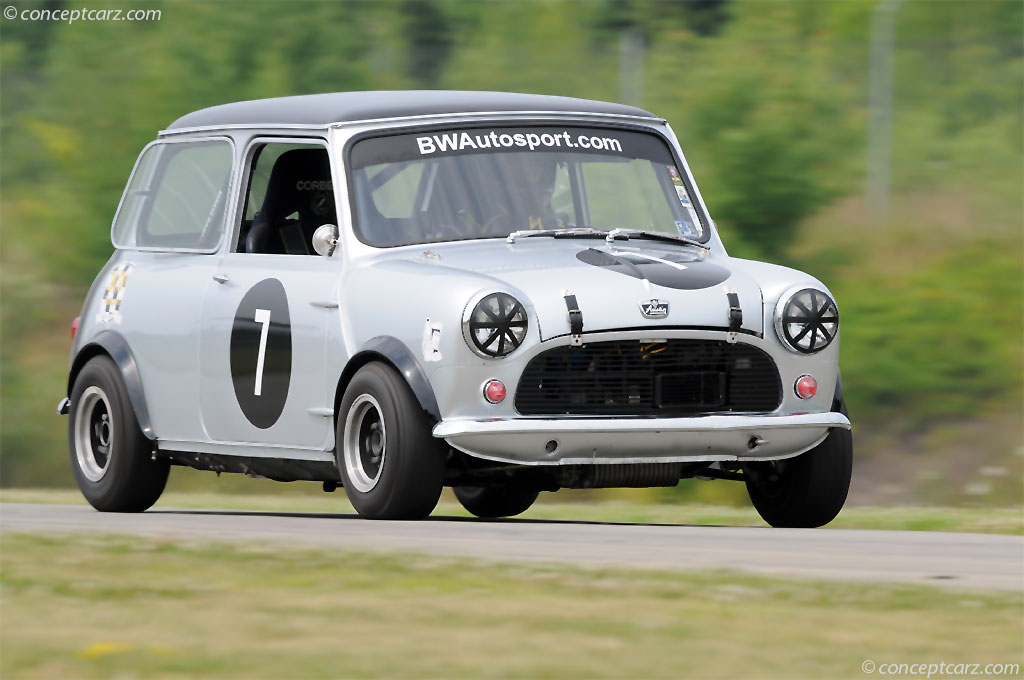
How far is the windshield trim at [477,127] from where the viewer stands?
9930mm

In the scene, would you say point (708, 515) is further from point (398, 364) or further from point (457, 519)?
point (398, 364)

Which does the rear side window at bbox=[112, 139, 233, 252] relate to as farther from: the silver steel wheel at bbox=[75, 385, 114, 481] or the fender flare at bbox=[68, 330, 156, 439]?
the silver steel wheel at bbox=[75, 385, 114, 481]

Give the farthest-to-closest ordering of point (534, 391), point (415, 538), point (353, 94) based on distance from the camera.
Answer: point (353, 94), point (534, 391), point (415, 538)

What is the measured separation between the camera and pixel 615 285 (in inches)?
356

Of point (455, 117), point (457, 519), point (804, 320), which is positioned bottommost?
point (457, 519)

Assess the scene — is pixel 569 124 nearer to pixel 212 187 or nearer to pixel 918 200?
pixel 212 187

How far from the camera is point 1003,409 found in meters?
23.6

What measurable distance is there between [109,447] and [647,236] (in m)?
3.17

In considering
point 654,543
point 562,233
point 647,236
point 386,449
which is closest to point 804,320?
point 647,236

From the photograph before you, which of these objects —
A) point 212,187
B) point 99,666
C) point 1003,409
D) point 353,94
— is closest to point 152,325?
point 212,187

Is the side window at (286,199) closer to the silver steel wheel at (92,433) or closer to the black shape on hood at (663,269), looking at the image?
the silver steel wheel at (92,433)

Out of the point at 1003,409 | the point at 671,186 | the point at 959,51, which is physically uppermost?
the point at 959,51

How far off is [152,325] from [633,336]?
10.2 ft

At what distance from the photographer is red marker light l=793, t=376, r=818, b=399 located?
9.45 meters
